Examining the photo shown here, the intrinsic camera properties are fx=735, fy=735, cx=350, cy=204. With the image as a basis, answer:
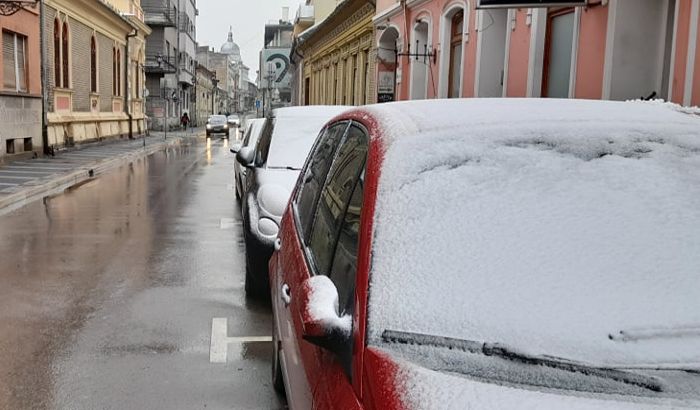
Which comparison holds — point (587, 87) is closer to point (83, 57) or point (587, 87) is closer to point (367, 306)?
point (367, 306)

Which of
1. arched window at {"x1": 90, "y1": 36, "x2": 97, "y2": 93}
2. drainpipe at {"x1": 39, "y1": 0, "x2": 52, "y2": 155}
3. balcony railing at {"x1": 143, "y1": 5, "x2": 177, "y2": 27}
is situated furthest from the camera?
balcony railing at {"x1": 143, "y1": 5, "x2": 177, "y2": 27}

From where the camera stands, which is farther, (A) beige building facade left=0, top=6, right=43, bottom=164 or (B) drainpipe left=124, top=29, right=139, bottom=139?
(B) drainpipe left=124, top=29, right=139, bottom=139

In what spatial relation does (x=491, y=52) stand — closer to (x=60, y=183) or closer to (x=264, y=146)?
(x=264, y=146)

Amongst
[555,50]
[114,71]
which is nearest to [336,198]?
[555,50]

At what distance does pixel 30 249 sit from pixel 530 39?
336 inches

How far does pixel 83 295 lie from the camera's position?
256 inches

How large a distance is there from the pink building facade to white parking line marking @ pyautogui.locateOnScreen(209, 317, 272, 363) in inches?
220

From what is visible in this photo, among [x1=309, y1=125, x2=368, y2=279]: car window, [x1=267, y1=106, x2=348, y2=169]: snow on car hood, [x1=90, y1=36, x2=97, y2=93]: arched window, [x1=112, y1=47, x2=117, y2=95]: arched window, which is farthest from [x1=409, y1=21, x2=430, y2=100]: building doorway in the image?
Answer: [x1=112, y1=47, x2=117, y2=95]: arched window

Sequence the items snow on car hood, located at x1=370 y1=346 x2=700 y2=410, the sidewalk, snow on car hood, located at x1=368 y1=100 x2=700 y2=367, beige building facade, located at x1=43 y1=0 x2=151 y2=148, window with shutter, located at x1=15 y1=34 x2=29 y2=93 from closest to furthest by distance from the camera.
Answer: snow on car hood, located at x1=370 y1=346 x2=700 y2=410, snow on car hood, located at x1=368 y1=100 x2=700 y2=367, the sidewalk, window with shutter, located at x1=15 y1=34 x2=29 y2=93, beige building facade, located at x1=43 y1=0 x2=151 y2=148

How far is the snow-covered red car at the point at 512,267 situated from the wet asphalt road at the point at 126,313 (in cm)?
200

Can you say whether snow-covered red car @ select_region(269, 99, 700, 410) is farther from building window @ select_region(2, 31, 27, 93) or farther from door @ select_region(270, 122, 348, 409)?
building window @ select_region(2, 31, 27, 93)

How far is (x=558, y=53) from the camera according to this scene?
12031mm

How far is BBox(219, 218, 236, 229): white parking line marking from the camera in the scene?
10.6 metres

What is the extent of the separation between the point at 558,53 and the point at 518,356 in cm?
1094
